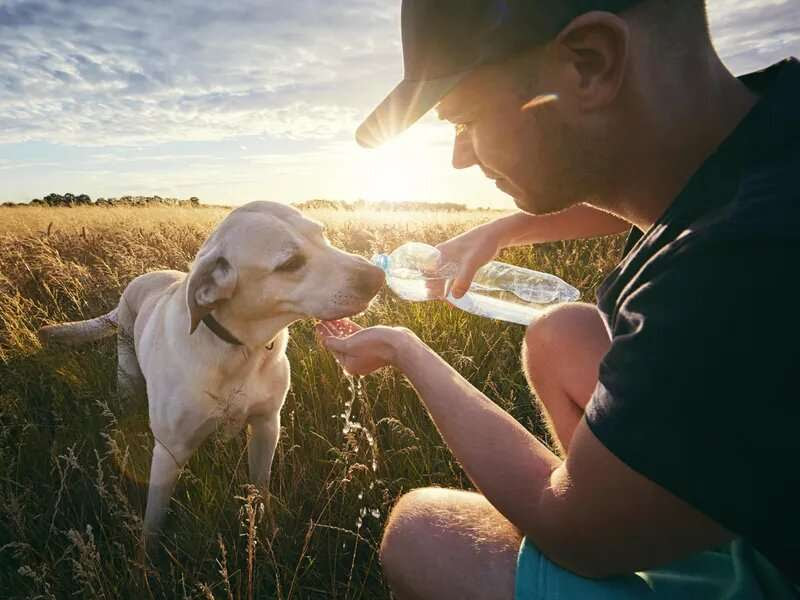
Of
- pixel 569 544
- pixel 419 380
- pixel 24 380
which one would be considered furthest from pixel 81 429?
pixel 569 544

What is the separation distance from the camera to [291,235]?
3168 millimetres

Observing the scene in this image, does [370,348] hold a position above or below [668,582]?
above

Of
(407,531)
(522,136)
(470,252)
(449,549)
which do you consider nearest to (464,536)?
(449,549)

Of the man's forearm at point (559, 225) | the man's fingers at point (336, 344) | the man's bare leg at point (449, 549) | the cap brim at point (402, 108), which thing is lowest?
the man's bare leg at point (449, 549)

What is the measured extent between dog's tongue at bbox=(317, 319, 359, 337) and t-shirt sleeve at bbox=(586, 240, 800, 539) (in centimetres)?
188

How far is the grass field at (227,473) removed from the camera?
8.16 ft

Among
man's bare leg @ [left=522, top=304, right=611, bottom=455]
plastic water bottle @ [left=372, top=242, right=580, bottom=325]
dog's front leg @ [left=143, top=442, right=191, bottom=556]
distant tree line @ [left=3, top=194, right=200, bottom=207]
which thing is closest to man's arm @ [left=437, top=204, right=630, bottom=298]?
plastic water bottle @ [left=372, top=242, right=580, bottom=325]

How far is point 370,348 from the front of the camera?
87.9 inches

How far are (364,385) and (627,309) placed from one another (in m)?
2.55

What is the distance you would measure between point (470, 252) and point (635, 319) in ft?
5.96

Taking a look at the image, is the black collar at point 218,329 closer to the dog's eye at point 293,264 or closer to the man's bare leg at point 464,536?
the dog's eye at point 293,264

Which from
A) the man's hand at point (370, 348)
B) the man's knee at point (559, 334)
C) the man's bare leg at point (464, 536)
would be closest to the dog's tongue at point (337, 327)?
the man's hand at point (370, 348)

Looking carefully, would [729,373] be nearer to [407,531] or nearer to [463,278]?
[407,531]

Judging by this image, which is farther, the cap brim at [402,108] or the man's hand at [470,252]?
the man's hand at [470,252]
